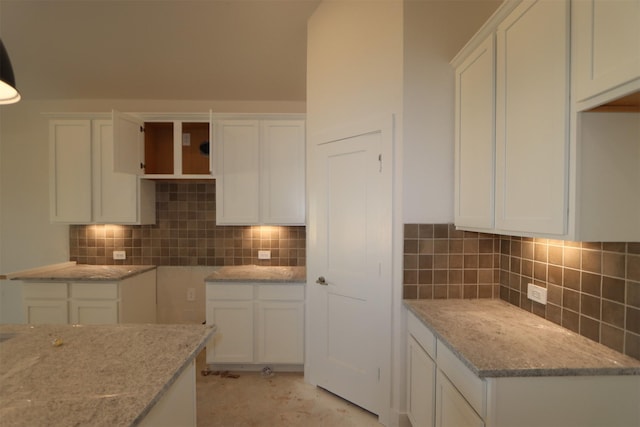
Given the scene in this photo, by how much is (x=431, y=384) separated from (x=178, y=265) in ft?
9.15

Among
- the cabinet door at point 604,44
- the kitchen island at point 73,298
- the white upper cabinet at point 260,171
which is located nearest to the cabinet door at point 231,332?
the white upper cabinet at point 260,171

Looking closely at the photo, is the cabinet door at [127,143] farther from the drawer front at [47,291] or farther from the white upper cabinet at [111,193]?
the drawer front at [47,291]

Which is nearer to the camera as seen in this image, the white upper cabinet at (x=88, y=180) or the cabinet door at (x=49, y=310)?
the cabinet door at (x=49, y=310)

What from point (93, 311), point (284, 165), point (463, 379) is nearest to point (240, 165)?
point (284, 165)

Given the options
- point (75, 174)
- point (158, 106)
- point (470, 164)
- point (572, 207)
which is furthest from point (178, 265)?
point (572, 207)

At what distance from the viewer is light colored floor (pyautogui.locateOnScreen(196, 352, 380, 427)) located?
203cm

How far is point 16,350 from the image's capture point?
3.79ft

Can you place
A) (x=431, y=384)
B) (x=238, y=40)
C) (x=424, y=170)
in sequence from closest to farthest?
(x=431, y=384) < (x=424, y=170) < (x=238, y=40)

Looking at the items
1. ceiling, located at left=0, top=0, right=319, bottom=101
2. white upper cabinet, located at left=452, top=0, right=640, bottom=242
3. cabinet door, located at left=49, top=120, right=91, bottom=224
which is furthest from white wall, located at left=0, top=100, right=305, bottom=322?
white upper cabinet, located at left=452, top=0, right=640, bottom=242

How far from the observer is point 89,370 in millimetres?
1007

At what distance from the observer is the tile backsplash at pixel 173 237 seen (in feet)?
10.5

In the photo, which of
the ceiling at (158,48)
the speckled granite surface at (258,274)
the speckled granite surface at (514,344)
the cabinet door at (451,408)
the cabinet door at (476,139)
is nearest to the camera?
the speckled granite surface at (514,344)

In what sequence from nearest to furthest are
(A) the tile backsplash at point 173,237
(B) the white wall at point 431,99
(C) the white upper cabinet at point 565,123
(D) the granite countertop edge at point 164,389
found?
1. (D) the granite countertop edge at point 164,389
2. (C) the white upper cabinet at point 565,123
3. (B) the white wall at point 431,99
4. (A) the tile backsplash at point 173,237

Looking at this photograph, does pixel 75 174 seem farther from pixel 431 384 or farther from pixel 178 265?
pixel 431 384
